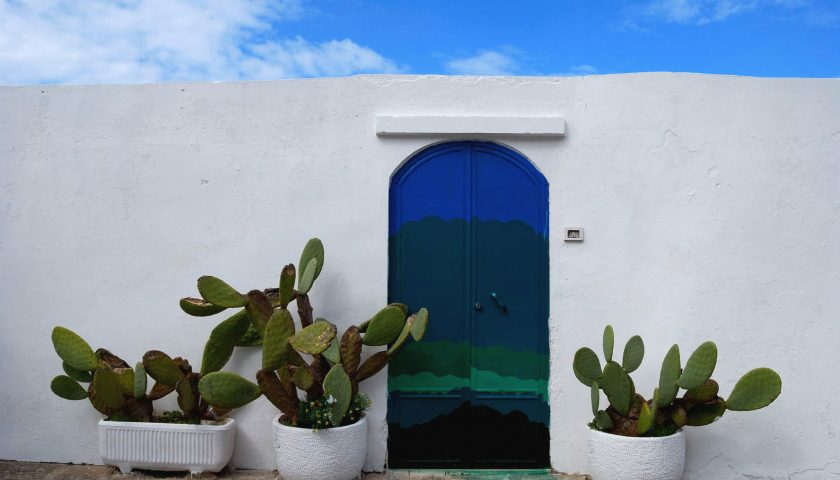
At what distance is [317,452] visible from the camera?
4402 millimetres

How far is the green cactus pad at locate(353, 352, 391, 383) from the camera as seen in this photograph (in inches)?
182

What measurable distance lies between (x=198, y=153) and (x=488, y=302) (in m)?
2.31

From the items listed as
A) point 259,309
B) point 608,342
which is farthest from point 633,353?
point 259,309

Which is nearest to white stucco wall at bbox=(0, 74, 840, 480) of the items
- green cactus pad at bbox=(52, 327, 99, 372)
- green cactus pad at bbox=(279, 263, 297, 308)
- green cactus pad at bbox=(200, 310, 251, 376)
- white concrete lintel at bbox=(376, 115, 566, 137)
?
white concrete lintel at bbox=(376, 115, 566, 137)

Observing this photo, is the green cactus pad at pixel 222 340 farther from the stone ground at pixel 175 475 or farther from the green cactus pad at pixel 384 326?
the green cactus pad at pixel 384 326

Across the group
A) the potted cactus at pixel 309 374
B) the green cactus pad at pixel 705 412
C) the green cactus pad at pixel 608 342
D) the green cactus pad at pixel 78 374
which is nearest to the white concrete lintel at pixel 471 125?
the potted cactus at pixel 309 374

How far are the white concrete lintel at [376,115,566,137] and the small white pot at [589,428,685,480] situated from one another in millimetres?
2070

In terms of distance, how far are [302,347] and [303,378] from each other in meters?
0.36

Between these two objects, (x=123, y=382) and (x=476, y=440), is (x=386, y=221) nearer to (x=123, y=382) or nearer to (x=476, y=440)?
(x=476, y=440)

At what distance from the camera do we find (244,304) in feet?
14.9

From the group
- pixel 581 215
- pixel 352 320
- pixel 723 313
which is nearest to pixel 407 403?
pixel 352 320

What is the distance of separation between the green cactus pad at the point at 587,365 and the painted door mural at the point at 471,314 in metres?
0.48

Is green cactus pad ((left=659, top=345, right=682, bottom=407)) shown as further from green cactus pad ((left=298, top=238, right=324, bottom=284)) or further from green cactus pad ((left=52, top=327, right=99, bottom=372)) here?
green cactus pad ((left=52, top=327, right=99, bottom=372))

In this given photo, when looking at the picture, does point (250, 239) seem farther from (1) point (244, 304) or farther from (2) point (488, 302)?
(2) point (488, 302)
